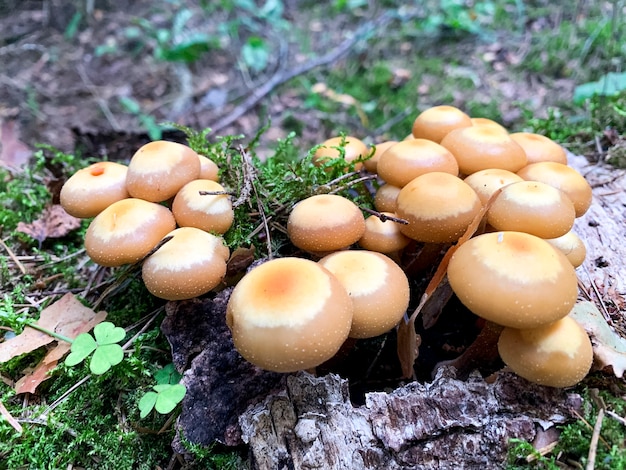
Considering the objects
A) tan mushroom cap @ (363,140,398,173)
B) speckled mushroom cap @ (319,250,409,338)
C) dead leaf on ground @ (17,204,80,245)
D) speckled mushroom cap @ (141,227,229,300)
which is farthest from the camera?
dead leaf on ground @ (17,204,80,245)

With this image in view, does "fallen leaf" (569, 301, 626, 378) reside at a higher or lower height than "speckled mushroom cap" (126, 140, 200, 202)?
lower

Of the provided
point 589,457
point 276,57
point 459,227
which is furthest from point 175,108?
point 589,457

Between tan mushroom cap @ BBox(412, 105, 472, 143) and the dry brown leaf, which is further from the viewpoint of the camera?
tan mushroom cap @ BBox(412, 105, 472, 143)

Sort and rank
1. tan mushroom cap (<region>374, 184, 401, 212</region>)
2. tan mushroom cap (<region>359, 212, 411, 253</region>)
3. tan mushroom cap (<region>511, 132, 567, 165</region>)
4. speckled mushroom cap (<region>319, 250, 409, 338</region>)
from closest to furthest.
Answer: speckled mushroom cap (<region>319, 250, 409, 338</region>)
tan mushroom cap (<region>359, 212, 411, 253</region>)
tan mushroom cap (<region>374, 184, 401, 212</region>)
tan mushroom cap (<region>511, 132, 567, 165</region>)

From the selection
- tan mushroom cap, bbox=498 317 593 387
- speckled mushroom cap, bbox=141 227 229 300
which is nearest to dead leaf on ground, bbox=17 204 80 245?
speckled mushroom cap, bbox=141 227 229 300

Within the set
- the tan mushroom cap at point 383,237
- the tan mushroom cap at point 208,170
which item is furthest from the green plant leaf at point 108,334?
the tan mushroom cap at point 383,237

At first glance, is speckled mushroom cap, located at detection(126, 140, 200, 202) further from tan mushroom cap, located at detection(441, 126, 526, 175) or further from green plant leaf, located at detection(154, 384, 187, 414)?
tan mushroom cap, located at detection(441, 126, 526, 175)

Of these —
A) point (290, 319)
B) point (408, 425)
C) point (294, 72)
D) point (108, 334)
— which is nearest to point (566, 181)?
point (408, 425)
